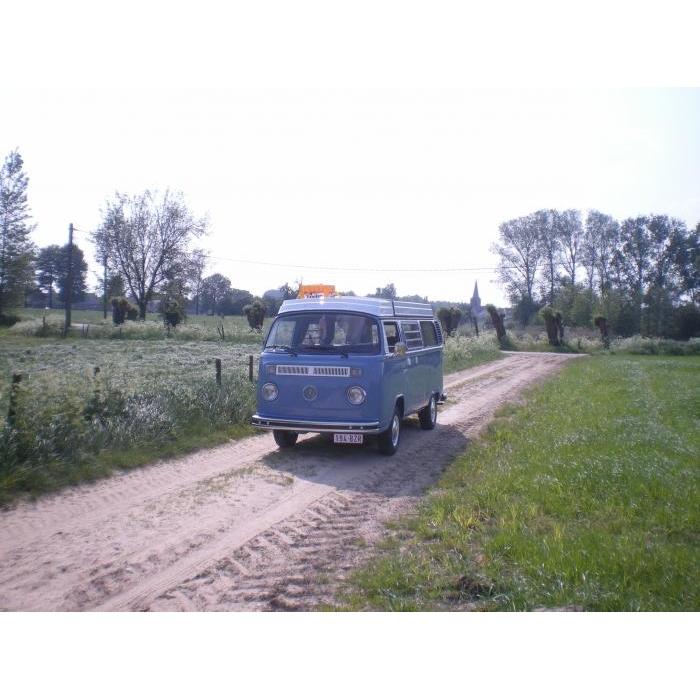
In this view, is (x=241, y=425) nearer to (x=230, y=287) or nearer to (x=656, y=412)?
(x=656, y=412)

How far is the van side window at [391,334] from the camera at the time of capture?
1003 centimetres

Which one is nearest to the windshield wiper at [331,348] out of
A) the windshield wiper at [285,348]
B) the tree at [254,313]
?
the windshield wiper at [285,348]

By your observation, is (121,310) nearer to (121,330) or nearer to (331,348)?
(121,330)

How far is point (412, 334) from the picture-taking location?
11.6 m

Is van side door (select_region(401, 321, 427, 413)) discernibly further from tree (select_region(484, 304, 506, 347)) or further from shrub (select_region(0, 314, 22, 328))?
tree (select_region(484, 304, 506, 347))

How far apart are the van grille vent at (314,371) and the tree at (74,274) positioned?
113 feet

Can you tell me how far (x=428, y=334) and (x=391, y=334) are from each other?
2.76 metres

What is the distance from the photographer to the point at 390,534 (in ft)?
20.2

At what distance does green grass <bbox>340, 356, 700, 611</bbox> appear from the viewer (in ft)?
14.7

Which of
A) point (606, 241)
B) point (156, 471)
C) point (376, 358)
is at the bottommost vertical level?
point (156, 471)

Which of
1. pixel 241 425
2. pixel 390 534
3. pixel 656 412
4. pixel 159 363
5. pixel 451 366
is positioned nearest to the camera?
pixel 390 534

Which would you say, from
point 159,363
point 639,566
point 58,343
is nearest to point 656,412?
point 639,566
